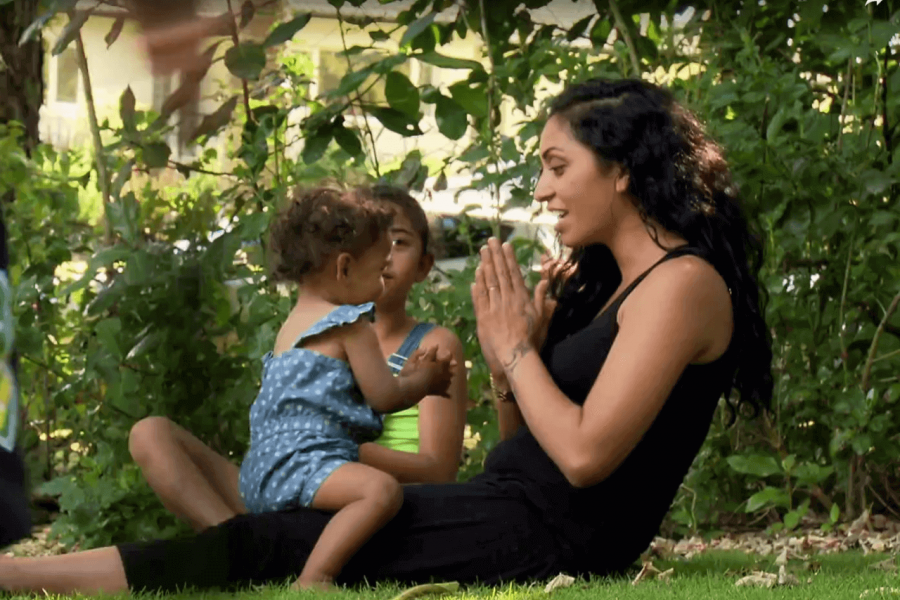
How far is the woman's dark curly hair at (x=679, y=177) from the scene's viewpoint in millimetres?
2670

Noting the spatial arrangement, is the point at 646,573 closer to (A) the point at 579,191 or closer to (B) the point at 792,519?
(A) the point at 579,191

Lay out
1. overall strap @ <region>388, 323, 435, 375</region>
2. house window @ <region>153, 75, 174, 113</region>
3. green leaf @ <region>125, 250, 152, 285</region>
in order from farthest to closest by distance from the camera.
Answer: overall strap @ <region>388, 323, 435, 375</region> < green leaf @ <region>125, 250, 152, 285</region> < house window @ <region>153, 75, 174, 113</region>

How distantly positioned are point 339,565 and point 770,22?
2.74 m

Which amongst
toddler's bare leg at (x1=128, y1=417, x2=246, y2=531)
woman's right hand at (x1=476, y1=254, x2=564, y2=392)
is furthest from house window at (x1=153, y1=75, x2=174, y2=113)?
toddler's bare leg at (x1=128, y1=417, x2=246, y2=531)

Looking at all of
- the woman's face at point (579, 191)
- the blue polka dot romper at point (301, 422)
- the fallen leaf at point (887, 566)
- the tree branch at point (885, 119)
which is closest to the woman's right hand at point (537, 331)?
the woman's face at point (579, 191)

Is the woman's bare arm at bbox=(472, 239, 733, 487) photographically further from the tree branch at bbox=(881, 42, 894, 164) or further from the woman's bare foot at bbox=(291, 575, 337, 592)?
the tree branch at bbox=(881, 42, 894, 164)

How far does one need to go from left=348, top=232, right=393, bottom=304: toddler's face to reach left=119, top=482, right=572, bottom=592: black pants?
1.86 ft

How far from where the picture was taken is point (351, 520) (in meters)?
2.63

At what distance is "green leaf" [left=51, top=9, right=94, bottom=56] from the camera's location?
0.57 m

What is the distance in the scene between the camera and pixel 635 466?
2607 millimetres

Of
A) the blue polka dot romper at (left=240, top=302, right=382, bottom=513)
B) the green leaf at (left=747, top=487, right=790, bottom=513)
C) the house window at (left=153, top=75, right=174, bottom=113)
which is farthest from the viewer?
the green leaf at (left=747, top=487, right=790, bottom=513)

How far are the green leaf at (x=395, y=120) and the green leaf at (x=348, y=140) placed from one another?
9 centimetres

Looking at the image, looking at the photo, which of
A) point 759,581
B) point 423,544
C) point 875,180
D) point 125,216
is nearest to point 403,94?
point 125,216

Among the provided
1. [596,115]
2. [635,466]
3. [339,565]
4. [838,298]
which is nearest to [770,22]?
[838,298]
